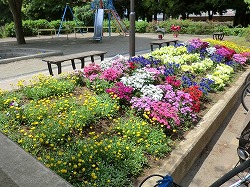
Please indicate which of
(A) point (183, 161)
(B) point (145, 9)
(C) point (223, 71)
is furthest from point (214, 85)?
(B) point (145, 9)

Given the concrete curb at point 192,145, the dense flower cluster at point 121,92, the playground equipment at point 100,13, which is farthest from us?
the playground equipment at point 100,13

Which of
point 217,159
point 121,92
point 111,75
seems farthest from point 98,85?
point 217,159

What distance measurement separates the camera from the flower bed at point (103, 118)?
10.7 ft

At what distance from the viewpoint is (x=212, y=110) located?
17.6 ft

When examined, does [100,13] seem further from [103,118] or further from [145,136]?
[145,136]

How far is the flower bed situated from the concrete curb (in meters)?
0.15

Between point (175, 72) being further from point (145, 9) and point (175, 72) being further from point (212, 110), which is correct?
point (145, 9)

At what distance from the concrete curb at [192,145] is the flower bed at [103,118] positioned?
Result: 0.51 feet

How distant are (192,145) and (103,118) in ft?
5.01

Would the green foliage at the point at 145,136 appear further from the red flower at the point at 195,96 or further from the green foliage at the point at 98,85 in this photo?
the green foliage at the point at 98,85

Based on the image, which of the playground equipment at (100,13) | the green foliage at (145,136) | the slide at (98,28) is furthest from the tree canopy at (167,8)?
the green foliage at (145,136)

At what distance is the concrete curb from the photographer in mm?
3367

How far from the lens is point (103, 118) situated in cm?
455

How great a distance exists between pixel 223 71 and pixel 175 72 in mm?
1453
